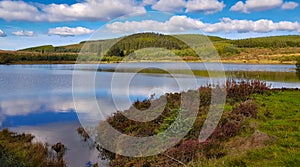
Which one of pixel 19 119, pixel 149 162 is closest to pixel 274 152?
pixel 149 162

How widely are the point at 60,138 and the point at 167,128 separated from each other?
6058 mm

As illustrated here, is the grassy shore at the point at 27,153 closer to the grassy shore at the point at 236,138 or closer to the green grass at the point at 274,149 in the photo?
the grassy shore at the point at 236,138

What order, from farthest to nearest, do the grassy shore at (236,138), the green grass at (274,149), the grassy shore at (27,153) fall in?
the grassy shore at (27,153) < the grassy shore at (236,138) < the green grass at (274,149)

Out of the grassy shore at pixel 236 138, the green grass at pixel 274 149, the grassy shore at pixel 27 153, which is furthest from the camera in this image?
the grassy shore at pixel 27 153

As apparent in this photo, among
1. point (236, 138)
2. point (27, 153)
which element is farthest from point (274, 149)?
point (27, 153)

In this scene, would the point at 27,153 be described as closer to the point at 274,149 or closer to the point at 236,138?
the point at 236,138

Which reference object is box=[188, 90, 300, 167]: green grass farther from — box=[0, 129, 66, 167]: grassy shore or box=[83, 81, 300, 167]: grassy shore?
box=[0, 129, 66, 167]: grassy shore

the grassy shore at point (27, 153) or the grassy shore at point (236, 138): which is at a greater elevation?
the grassy shore at point (236, 138)

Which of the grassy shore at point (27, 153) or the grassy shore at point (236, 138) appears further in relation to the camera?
the grassy shore at point (27, 153)

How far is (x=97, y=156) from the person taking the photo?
468 inches

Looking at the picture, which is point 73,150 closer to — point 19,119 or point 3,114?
point 19,119

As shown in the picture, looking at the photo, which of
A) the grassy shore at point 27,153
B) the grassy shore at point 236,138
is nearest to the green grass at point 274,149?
the grassy shore at point 236,138

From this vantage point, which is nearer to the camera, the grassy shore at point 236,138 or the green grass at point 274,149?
the green grass at point 274,149

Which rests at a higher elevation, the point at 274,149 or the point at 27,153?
the point at 274,149
